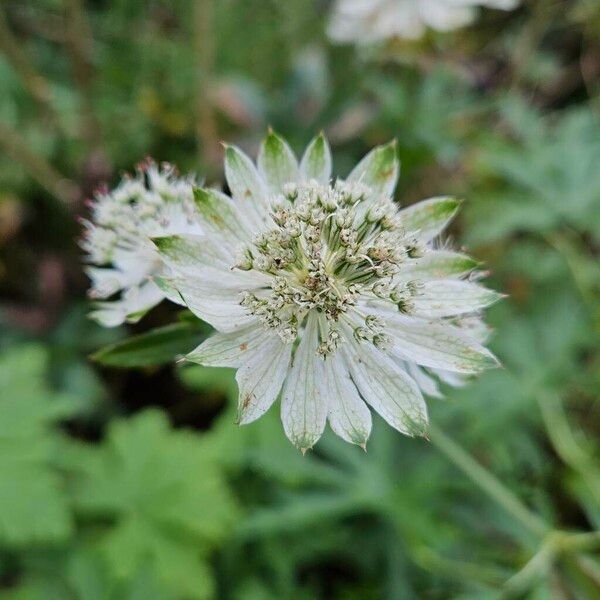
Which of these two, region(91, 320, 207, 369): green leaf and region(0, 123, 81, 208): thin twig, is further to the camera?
region(0, 123, 81, 208): thin twig

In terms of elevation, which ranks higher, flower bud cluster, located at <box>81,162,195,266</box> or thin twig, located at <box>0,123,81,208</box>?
thin twig, located at <box>0,123,81,208</box>

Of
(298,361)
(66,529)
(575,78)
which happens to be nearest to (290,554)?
(66,529)

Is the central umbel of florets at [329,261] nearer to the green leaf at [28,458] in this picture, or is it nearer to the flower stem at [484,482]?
the flower stem at [484,482]

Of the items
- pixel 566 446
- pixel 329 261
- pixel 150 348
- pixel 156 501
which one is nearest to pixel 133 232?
pixel 150 348

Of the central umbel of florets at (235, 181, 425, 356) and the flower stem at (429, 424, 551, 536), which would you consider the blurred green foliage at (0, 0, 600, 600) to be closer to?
the flower stem at (429, 424, 551, 536)

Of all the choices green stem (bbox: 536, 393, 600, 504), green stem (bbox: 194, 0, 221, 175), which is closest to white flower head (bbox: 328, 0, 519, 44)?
green stem (bbox: 194, 0, 221, 175)
